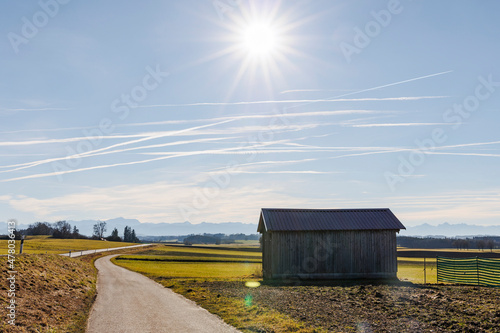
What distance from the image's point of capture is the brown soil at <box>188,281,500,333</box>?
Result: 15.7 m

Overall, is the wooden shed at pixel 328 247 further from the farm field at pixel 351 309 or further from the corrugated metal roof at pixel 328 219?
the farm field at pixel 351 309

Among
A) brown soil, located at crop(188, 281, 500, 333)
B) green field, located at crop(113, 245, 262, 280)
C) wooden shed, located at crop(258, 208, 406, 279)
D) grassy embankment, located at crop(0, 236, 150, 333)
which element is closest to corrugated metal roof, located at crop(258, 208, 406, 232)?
wooden shed, located at crop(258, 208, 406, 279)

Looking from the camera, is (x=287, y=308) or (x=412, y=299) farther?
(x=412, y=299)

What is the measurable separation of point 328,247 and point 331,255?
2.49ft

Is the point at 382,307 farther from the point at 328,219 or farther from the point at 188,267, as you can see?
A: the point at 188,267

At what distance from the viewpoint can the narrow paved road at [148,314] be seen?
15.6 m

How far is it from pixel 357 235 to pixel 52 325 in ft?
91.5

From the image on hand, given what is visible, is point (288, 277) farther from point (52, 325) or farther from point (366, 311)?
point (52, 325)

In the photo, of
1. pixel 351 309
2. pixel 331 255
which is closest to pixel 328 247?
pixel 331 255

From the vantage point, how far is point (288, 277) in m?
36.2

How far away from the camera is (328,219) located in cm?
3834

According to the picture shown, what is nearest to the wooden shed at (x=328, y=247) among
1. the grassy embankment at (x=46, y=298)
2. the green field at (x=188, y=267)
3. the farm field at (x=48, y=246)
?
the green field at (x=188, y=267)

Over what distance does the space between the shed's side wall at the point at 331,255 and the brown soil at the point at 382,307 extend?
763cm

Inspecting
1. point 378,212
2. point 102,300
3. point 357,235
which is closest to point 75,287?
point 102,300
